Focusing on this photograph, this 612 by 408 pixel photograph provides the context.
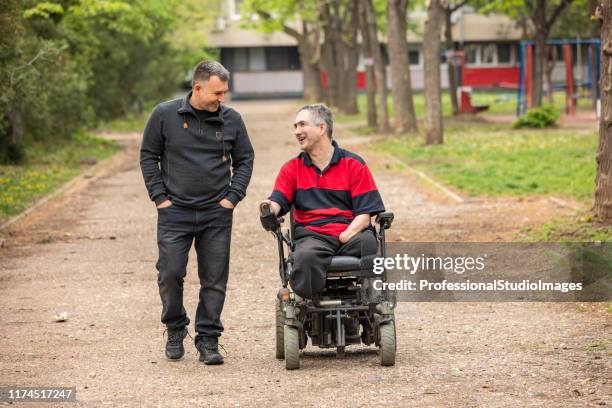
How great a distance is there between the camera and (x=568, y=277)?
36.0ft

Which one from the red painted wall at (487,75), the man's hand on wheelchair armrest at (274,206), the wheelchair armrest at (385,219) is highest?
the man's hand on wheelchair armrest at (274,206)

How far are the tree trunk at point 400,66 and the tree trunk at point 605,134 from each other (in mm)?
18477

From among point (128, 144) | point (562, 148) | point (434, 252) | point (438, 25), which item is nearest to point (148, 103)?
point (128, 144)

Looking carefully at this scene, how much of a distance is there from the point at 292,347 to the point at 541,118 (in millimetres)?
26656

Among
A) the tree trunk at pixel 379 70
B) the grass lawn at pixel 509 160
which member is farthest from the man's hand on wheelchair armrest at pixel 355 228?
the tree trunk at pixel 379 70

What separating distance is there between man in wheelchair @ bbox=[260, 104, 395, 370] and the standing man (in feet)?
1.33

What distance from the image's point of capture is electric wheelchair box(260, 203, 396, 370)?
7.64 m

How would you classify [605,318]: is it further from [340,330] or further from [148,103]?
[148,103]

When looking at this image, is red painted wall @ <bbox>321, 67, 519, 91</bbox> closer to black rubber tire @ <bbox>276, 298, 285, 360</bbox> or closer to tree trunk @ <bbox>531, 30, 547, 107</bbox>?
tree trunk @ <bbox>531, 30, 547, 107</bbox>

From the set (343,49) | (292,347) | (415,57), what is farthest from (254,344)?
(415,57)

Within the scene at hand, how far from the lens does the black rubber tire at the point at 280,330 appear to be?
26.0ft

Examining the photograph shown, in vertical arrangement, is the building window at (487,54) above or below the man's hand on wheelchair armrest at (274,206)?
below

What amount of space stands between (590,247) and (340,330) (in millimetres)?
4727

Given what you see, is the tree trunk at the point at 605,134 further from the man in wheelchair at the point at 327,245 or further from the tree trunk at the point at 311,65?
the tree trunk at the point at 311,65
